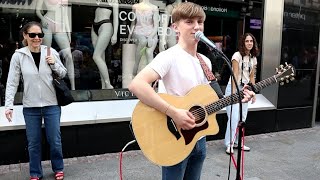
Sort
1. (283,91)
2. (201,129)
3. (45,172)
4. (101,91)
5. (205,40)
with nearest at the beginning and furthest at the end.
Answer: (205,40)
(201,129)
(45,172)
(101,91)
(283,91)

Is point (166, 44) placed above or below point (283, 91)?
above

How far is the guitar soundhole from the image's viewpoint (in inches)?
98.5

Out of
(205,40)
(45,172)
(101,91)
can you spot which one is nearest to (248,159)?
(101,91)

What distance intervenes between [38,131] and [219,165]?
93.1 inches

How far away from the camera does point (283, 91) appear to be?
675cm

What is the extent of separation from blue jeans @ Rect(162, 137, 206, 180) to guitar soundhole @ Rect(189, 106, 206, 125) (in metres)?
0.16

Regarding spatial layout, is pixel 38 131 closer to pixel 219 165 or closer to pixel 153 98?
pixel 153 98

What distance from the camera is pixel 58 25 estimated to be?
5.23 metres

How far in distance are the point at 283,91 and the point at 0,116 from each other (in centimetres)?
484

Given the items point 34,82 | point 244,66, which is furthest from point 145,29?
point 34,82

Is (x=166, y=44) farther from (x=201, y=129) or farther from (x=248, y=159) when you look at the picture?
(x=201, y=129)

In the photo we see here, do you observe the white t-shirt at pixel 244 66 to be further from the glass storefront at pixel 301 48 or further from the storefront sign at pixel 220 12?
the glass storefront at pixel 301 48

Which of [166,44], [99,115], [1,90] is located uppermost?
[166,44]

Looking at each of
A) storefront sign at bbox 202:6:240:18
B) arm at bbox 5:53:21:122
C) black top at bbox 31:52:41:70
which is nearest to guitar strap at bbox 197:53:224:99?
black top at bbox 31:52:41:70
